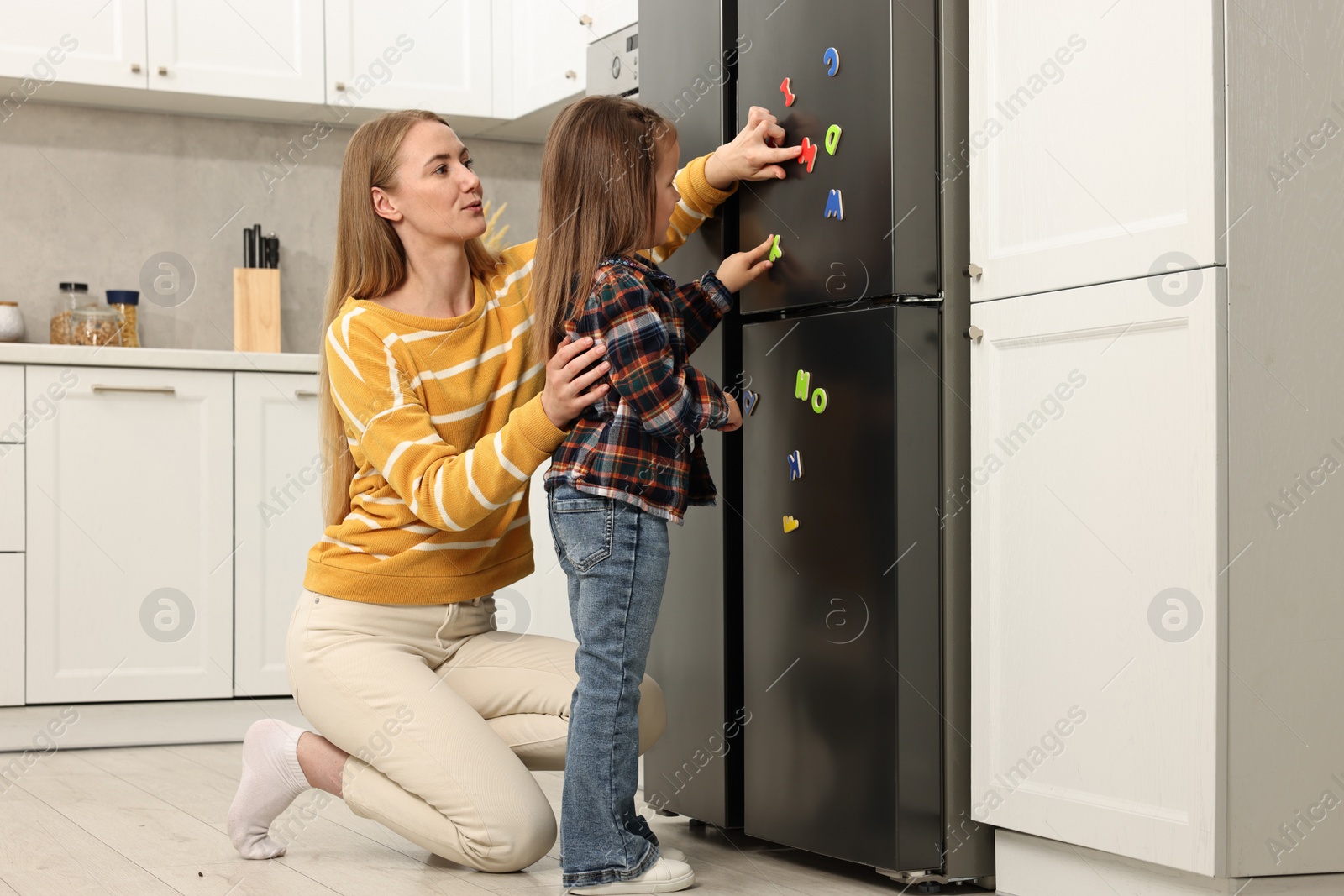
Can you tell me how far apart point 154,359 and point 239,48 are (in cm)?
84

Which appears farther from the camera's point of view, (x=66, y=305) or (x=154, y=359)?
(x=66, y=305)

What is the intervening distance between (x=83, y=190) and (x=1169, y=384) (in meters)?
2.97

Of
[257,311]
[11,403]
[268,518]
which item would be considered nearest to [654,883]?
[268,518]

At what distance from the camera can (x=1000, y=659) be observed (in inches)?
67.9

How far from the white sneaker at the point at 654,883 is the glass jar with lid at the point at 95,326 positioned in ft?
7.43

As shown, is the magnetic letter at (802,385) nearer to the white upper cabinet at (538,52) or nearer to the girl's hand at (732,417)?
the girl's hand at (732,417)

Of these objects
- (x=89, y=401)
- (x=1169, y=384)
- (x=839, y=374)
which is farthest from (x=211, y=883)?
(x=89, y=401)

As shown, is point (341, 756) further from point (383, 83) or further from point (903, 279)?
point (383, 83)

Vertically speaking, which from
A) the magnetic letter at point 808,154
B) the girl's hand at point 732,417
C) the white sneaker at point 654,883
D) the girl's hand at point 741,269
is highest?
the magnetic letter at point 808,154

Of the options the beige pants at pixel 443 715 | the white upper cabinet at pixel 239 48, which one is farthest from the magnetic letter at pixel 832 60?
the white upper cabinet at pixel 239 48

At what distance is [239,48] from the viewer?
11.1ft

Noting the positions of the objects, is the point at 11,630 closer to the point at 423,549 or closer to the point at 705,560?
the point at 423,549

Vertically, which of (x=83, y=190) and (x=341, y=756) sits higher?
(x=83, y=190)

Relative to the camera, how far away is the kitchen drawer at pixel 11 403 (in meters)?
2.98
